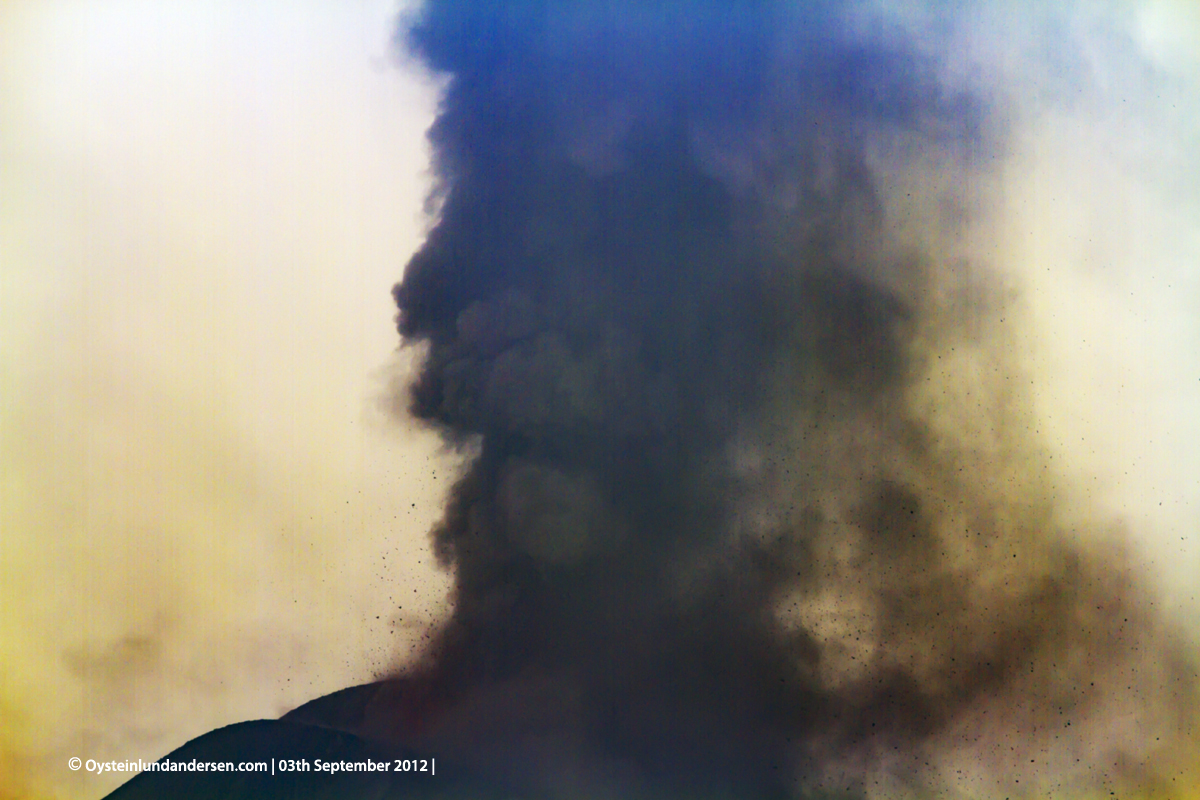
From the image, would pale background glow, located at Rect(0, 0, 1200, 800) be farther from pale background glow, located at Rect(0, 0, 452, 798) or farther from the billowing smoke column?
the billowing smoke column

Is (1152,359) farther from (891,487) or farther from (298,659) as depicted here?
(298,659)

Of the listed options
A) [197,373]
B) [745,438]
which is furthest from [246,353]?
[745,438]

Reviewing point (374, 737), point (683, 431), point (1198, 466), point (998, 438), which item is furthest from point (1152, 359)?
point (374, 737)

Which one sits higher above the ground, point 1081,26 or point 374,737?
point 1081,26

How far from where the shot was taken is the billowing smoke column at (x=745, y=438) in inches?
127

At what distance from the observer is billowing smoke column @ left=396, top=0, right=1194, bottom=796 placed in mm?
3215

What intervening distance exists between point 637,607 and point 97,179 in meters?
2.65

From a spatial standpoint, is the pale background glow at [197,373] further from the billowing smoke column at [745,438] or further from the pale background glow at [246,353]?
the billowing smoke column at [745,438]

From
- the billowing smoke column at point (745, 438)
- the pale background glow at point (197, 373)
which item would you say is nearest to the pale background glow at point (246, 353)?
the pale background glow at point (197, 373)

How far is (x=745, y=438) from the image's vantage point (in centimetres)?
326

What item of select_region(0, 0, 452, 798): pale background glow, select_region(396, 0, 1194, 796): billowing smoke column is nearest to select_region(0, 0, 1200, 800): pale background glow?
select_region(0, 0, 452, 798): pale background glow

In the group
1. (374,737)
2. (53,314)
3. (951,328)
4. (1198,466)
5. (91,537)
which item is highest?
(53,314)

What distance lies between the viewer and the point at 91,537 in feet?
10.6

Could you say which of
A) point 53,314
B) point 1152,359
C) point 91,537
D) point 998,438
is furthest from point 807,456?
point 53,314
